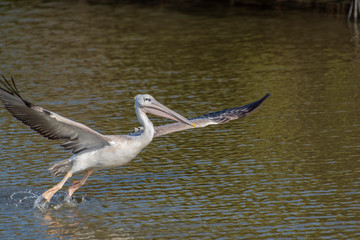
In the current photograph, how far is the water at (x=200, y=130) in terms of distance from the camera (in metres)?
9.85

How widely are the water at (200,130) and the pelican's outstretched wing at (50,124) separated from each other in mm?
885

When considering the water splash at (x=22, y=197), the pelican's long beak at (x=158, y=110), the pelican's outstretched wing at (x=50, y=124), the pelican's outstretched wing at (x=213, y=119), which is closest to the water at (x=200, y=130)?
the water splash at (x=22, y=197)

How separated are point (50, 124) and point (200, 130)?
189 inches

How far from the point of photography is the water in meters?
9.85

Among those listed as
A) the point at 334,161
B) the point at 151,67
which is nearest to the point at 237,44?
the point at 151,67

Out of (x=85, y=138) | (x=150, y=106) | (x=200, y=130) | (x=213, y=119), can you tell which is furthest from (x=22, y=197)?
(x=200, y=130)

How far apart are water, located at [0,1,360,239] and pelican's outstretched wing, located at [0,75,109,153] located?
0.88m

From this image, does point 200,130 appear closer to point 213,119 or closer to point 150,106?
point 213,119

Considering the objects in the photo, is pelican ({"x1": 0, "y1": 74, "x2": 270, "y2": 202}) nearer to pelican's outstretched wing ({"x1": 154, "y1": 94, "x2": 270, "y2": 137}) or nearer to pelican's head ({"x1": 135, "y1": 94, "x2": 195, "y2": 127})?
pelican's head ({"x1": 135, "y1": 94, "x2": 195, "y2": 127})

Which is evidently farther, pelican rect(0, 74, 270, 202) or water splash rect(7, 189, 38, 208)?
water splash rect(7, 189, 38, 208)

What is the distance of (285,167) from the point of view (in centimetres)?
1184

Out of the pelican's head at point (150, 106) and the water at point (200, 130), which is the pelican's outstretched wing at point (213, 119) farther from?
the water at point (200, 130)

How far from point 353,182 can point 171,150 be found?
11.6ft

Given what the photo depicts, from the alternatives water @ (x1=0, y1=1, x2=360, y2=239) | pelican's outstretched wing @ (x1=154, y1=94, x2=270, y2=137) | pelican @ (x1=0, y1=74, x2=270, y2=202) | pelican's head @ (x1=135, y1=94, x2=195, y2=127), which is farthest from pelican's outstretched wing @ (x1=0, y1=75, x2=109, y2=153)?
pelican's outstretched wing @ (x1=154, y1=94, x2=270, y2=137)
